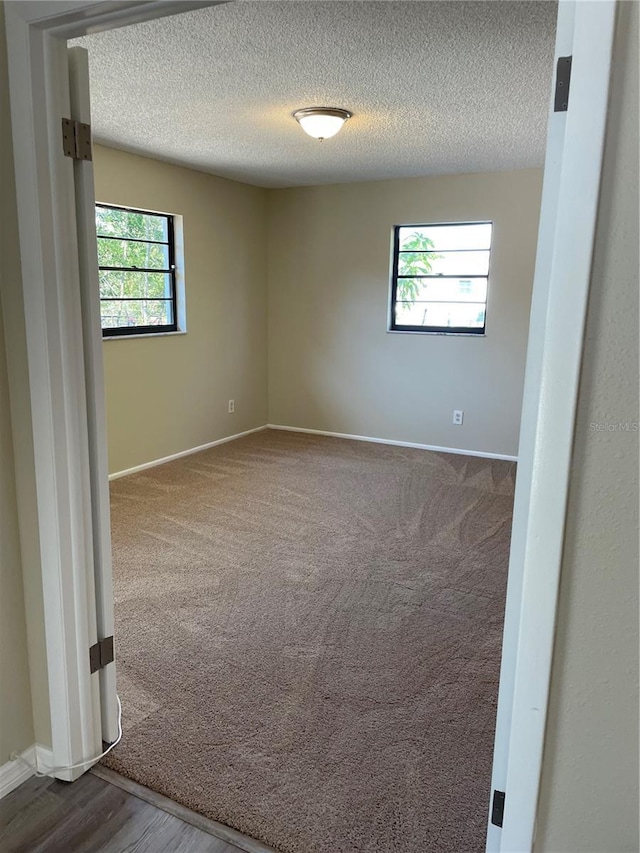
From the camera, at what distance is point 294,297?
6.09 metres

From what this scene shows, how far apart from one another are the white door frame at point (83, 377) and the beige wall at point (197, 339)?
2.92 metres

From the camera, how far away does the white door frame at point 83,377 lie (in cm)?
99

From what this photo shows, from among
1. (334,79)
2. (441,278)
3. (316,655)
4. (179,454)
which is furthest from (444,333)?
(316,655)

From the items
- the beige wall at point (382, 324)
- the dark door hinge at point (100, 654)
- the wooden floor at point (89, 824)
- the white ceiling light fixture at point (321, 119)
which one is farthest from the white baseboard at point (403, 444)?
the wooden floor at point (89, 824)

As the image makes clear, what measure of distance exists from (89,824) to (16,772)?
0.95ft

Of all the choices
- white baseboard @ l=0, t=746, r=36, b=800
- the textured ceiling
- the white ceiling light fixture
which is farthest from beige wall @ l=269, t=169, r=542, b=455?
white baseboard @ l=0, t=746, r=36, b=800

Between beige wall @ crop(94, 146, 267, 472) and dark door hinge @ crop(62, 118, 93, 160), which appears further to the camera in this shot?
beige wall @ crop(94, 146, 267, 472)

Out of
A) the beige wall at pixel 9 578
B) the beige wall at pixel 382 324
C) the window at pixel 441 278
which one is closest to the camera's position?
the beige wall at pixel 9 578

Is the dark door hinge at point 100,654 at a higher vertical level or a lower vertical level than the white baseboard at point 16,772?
higher

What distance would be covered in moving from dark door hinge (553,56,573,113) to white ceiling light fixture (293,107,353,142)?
243cm

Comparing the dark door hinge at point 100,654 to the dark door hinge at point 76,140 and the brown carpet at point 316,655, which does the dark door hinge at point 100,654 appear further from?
the dark door hinge at point 76,140

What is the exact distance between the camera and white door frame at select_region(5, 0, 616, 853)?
3.24ft

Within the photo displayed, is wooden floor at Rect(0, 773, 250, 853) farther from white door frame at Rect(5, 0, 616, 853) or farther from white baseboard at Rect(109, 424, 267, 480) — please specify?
white baseboard at Rect(109, 424, 267, 480)

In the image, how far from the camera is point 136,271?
475 centimetres
